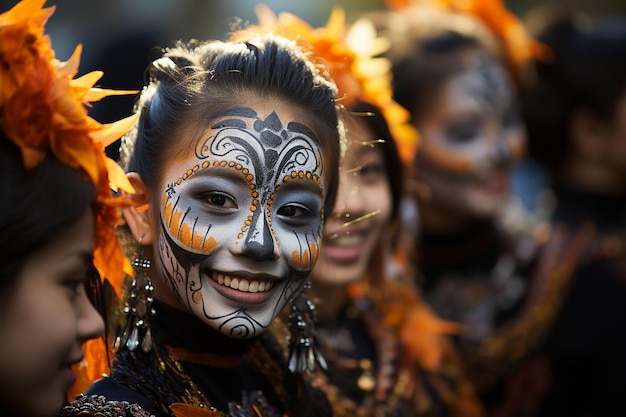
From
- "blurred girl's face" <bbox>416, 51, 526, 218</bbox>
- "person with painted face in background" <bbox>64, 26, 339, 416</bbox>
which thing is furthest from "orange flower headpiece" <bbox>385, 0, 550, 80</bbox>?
"person with painted face in background" <bbox>64, 26, 339, 416</bbox>

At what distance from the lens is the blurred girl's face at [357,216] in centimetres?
256

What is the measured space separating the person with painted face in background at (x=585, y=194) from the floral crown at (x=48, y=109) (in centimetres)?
283

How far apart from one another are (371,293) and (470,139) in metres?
0.98

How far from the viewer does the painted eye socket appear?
214 centimetres

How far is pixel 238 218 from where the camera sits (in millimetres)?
2127

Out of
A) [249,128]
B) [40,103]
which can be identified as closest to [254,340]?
[249,128]

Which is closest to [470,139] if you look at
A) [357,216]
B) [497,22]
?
[497,22]

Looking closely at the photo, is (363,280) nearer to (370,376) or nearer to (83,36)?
(370,376)

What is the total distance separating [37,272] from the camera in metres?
1.95

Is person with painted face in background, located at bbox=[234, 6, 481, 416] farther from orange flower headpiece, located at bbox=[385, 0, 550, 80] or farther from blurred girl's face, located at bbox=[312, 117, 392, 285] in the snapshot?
orange flower headpiece, located at bbox=[385, 0, 550, 80]

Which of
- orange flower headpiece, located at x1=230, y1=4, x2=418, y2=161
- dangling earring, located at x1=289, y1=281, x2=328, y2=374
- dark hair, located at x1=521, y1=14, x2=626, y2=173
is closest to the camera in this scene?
dangling earring, located at x1=289, y1=281, x2=328, y2=374

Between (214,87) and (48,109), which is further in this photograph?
(214,87)

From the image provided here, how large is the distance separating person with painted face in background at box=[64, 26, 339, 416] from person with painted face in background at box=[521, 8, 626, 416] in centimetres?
252

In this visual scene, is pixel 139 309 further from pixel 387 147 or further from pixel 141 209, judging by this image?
pixel 387 147
